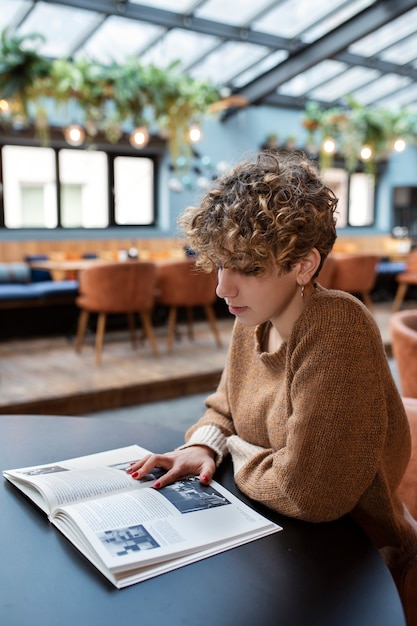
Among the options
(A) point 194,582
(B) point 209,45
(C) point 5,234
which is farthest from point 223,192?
(B) point 209,45

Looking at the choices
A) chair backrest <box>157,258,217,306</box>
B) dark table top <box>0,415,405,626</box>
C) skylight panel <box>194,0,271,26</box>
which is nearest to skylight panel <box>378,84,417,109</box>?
skylight panel <box>194,0,271,26</box>

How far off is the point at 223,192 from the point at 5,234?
23.6ft

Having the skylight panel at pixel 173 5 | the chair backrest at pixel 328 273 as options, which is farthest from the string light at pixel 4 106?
the chair backrest at pixel 328 273

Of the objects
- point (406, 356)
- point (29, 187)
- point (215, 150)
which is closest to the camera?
point (406, 356)

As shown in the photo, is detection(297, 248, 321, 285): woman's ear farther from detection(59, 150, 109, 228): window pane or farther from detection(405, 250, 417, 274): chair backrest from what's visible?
detection(59, 150, 109, 228): window pane

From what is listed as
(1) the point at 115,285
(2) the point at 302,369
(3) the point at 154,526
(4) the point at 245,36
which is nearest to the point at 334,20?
(4) the point at 245,36

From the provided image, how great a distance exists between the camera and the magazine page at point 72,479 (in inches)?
41.4

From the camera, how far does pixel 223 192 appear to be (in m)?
1.11

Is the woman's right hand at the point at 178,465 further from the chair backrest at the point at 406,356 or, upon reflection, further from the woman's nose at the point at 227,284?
the chair backrest at the point at 406,356

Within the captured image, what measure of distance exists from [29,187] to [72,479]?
758cm

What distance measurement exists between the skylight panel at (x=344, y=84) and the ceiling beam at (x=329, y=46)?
1259 millimetres

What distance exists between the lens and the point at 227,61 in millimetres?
8844

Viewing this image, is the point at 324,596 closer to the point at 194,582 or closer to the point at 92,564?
the point at 194,582

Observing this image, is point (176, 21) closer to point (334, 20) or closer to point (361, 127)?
point (334, 20)
